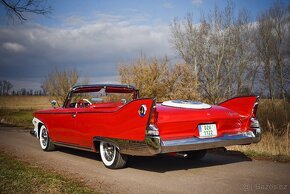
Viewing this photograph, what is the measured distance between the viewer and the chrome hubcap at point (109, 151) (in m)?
5.54

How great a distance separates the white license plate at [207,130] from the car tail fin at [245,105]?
0.93 metres

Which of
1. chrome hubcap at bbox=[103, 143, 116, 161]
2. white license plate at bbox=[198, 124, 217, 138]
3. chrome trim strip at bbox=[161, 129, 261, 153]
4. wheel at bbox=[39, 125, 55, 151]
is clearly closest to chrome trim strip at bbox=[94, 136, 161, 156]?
chrome trim strip at bbox=[161, 129, 261, 153]

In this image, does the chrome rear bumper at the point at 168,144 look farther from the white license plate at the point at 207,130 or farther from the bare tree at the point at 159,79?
the bare tree at the point at 159,79

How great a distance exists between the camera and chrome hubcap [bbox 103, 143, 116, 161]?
554 cm

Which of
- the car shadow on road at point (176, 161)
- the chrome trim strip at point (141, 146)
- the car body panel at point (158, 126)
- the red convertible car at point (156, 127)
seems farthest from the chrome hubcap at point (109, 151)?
the chrome trim strip at point (141, 146)

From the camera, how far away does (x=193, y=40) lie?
2895cm

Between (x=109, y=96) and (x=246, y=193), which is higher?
(x=109, y=96)

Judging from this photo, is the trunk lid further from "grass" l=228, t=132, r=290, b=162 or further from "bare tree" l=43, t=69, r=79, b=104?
"bare tree" l=43, t=69, r=79, b=104

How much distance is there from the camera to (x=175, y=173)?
16.9ft

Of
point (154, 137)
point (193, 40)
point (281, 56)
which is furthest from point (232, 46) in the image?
point (154, 137)

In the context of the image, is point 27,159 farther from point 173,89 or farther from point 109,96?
point 173,89

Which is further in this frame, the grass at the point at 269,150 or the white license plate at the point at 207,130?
the grass at the point at 269,150

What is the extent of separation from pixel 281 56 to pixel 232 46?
7527mm

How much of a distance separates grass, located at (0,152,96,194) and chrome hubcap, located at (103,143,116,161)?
0.94m
